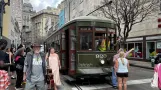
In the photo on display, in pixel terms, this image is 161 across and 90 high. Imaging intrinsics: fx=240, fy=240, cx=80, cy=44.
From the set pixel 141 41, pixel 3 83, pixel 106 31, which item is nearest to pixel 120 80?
pixel 106 31

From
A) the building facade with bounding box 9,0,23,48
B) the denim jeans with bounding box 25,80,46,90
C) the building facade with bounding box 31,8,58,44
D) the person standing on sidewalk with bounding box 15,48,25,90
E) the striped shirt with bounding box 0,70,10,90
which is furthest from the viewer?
the building facade with bounding box 31,8,58,44

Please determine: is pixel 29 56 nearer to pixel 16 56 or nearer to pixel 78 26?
pixel 16 56

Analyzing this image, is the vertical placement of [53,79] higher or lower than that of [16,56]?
lower

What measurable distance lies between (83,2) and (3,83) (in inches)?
1770

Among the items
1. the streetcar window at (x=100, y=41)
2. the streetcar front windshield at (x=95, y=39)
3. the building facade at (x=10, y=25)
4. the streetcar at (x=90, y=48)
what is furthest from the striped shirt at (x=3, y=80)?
the building facade at (x=10, y=25)

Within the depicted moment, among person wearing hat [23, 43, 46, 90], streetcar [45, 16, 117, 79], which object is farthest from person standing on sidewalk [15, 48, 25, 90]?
person wearing hat [23, 43, 46, 90]

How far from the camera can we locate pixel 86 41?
34.5ft

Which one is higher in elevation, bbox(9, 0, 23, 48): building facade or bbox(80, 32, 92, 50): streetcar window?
bbox(9, 0, 23, 48): building facade

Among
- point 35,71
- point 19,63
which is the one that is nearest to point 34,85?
point 35,71

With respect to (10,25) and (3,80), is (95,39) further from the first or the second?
(10,25)

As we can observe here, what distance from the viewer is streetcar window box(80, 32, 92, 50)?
1047 cm

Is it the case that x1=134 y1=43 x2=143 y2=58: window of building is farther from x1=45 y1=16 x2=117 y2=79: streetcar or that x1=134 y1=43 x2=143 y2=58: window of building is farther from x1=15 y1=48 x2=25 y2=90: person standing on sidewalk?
x1=15 y1=48 x2=25 y2=90: person standing on sidewalk

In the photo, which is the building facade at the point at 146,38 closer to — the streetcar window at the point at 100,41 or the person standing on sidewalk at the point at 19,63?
the streetcar window at the point at 100,41

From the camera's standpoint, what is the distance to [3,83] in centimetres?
416
